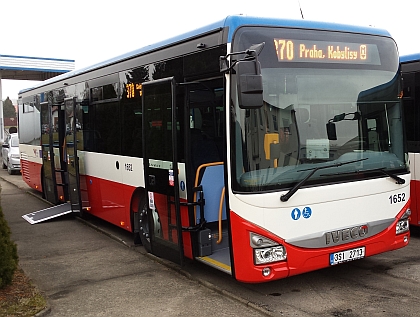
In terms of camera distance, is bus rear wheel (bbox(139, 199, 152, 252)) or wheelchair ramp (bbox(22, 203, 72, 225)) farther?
wheelchair ramp (bbox(22, 203, 72, 225))

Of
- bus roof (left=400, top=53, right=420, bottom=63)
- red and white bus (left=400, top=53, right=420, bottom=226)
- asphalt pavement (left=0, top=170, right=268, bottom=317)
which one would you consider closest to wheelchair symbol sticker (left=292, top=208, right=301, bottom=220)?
asphalt pavement (left=0, top=170, right=268, bottom=317)

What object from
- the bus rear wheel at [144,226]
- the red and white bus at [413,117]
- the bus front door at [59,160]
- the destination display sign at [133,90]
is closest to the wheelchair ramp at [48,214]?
the bus front door at [59,160]

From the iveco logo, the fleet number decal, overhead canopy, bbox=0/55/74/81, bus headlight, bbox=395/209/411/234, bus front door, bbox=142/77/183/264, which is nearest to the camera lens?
the iveco logo

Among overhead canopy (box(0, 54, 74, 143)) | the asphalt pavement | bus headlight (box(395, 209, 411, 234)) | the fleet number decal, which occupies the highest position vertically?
overhead canopy (box(0, 54, 74, 143))

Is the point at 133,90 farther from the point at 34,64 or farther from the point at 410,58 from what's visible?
the point at 34,64

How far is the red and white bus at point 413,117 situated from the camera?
27.2ft

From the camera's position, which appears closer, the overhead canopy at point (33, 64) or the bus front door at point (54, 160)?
the bus front door at point (54, 160)

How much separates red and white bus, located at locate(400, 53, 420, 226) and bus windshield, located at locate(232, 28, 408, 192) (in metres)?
2.30

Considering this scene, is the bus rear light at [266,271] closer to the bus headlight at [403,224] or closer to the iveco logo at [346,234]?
the iveco logo at [346,234]

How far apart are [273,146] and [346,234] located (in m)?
1.34

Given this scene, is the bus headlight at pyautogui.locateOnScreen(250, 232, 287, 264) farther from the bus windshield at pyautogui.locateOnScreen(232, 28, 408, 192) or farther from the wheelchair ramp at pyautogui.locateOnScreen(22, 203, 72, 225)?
the wheelchair ramp at pyautogui.locateOnScreen(22, 203, 72, 225)

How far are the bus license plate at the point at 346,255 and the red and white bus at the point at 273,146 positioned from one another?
1cm

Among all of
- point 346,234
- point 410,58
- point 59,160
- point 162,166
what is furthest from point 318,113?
point 59,160

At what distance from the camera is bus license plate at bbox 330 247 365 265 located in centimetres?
567
